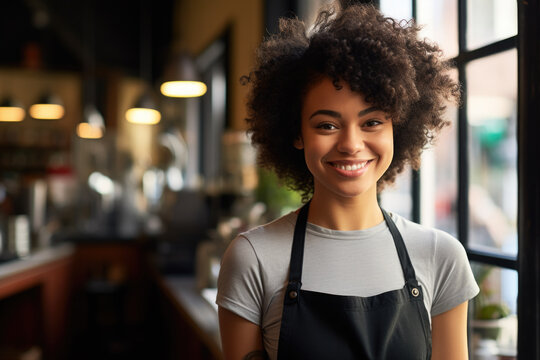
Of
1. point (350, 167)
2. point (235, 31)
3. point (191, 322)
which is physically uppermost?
point (235, 31)

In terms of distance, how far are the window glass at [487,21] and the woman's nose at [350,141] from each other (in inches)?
26.0

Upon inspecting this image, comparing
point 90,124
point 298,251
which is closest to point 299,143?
point 298,251

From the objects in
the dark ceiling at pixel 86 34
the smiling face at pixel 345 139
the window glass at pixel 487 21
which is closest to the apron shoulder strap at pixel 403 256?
the smiling face at pixel 345 139

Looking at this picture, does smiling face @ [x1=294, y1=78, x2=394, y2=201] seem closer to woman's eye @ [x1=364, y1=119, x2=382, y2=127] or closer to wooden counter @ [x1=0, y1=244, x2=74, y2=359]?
woman's eye @ [x1=364, y1=119, x2=382, y2=127]

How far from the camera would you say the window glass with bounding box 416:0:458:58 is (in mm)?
1720

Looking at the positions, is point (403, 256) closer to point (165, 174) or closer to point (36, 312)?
point (36, 312)

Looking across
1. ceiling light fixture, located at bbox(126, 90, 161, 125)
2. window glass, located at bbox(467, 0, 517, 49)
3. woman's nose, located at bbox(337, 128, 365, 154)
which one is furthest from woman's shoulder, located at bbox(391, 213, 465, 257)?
ceiling light fixture, located at bbox(126, 90, 161, 125)

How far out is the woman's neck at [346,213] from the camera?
1.06 m

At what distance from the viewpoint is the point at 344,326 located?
0.98 m

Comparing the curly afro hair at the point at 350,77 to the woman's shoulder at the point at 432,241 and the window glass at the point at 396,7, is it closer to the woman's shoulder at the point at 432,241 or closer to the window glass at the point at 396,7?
the woman's shoulder at the point at 432,241

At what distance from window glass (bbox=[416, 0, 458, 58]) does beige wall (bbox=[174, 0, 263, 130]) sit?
1566 mm

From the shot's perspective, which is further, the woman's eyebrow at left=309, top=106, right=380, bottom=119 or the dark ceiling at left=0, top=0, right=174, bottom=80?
the dark ceiling at left=0, top=0, right=174, bottom=80

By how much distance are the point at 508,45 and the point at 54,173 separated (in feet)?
24.6

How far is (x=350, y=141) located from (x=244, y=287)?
0.33 meters
